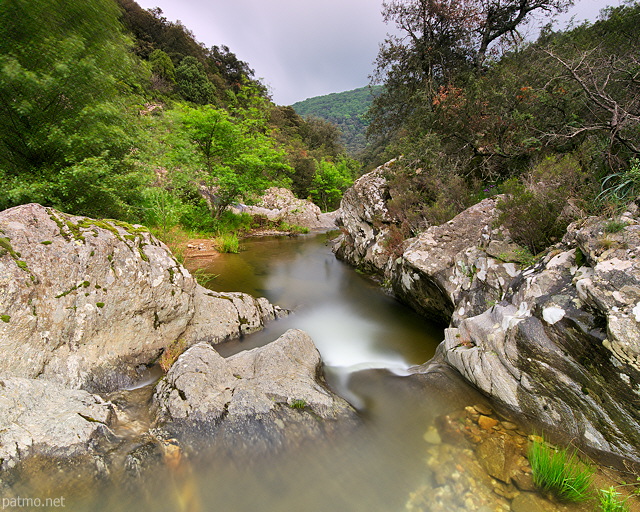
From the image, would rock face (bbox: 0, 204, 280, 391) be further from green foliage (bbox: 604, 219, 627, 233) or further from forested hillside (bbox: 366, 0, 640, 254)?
forested hillside (bbox: 366, 0, 640, 254)

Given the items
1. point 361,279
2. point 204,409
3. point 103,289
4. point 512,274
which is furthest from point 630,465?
point 361,279

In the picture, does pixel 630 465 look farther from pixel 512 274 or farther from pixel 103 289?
pixel 103 289

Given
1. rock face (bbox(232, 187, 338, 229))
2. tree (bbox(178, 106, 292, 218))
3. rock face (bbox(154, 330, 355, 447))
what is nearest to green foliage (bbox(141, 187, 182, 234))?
tree (bbox(178, 106, 292, 218))

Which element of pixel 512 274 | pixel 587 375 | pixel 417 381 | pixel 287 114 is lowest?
pixel 417 381

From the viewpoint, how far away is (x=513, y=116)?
7.20 metres

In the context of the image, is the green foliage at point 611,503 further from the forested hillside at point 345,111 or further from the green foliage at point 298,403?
the forested hillside at point 345,111

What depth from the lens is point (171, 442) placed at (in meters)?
2.69

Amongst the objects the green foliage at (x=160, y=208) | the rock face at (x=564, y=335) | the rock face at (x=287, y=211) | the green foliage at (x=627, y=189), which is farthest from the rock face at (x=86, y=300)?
the rock face at (x=287, y=211)

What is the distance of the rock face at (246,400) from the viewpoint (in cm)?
290

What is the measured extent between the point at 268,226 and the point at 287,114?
3392cm

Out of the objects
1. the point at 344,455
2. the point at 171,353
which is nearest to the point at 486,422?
the point at 344,455

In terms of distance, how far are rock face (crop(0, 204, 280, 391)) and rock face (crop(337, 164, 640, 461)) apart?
14.2 ft

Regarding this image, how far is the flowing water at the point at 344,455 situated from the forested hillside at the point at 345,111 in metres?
71.0

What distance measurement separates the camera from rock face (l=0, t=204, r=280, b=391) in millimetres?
3049
